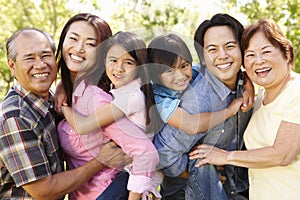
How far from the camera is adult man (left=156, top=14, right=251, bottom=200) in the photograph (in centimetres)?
277

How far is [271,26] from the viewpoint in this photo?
8.57 feet

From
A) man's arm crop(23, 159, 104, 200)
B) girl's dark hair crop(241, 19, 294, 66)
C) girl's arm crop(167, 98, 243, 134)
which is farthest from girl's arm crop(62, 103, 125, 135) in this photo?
girl's dark hair crop(241, 19, 294, 66)

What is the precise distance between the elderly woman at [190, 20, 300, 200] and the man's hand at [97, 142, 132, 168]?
0.64 m

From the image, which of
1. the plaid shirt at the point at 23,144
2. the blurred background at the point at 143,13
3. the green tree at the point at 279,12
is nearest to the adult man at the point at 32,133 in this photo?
the plaid shirt at the point at 23,144

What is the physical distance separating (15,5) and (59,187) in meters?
11.1

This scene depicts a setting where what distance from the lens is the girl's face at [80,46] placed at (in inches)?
112

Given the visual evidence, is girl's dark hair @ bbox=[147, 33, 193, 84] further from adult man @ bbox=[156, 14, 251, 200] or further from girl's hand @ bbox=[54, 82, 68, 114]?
girl's hand @ bbox=[54, 82, 68, 114]

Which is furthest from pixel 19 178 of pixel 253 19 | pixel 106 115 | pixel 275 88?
pixel 253 19

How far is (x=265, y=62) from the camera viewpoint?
8.54 feet

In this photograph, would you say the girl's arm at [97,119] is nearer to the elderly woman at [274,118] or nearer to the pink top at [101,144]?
the pink top at [101,144]

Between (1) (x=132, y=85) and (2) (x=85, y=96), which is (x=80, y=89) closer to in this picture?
(2) (x=85, y=96)

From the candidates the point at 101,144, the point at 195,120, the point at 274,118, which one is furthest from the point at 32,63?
the point at 274,118

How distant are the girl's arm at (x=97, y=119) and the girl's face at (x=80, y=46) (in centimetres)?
36

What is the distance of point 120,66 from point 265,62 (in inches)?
34.8
